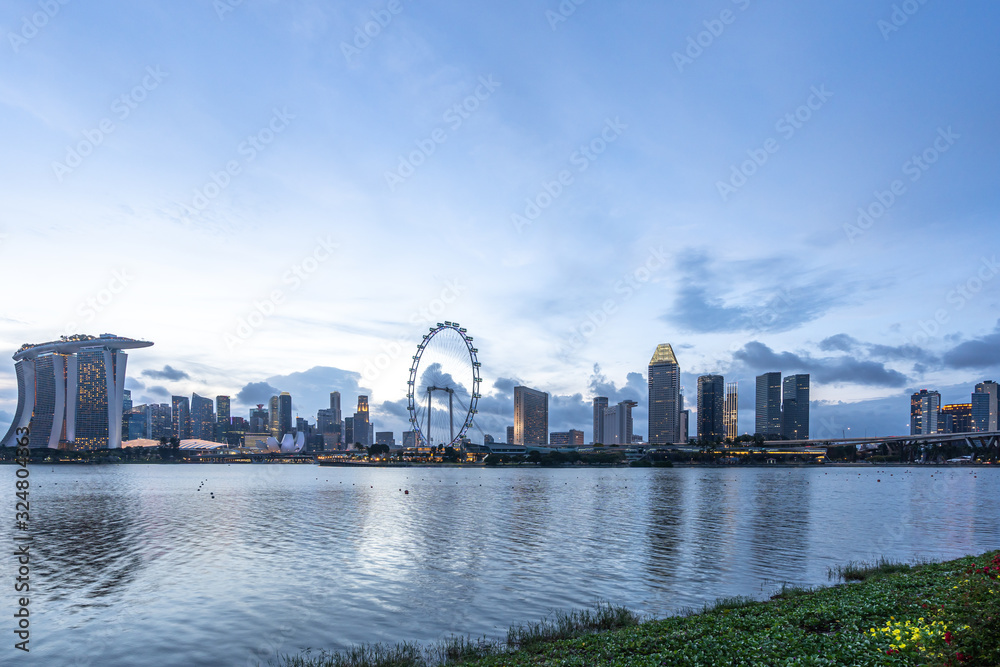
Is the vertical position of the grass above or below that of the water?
above

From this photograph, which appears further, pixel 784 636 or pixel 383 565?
pixel 383 565

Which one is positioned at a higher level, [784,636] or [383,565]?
[784,636]

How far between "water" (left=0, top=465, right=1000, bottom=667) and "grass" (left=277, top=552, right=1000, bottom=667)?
319 centimetres

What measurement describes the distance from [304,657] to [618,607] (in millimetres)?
13416

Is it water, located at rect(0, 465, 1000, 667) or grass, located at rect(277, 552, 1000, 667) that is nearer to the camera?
grass, located at rect(277, 552, 1000, 667)

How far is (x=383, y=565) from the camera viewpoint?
39875 mm

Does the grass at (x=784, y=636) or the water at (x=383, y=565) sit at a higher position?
the grass at (x=784, y=636)

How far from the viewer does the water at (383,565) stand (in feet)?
84.3

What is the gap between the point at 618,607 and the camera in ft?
87.5

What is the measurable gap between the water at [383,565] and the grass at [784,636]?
3.19m

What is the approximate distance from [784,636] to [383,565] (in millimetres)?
28732

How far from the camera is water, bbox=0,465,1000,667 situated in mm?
25688

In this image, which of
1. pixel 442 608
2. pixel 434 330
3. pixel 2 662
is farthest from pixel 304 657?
pixel 434 330

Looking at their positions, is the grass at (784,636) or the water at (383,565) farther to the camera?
the water at (383,565)
